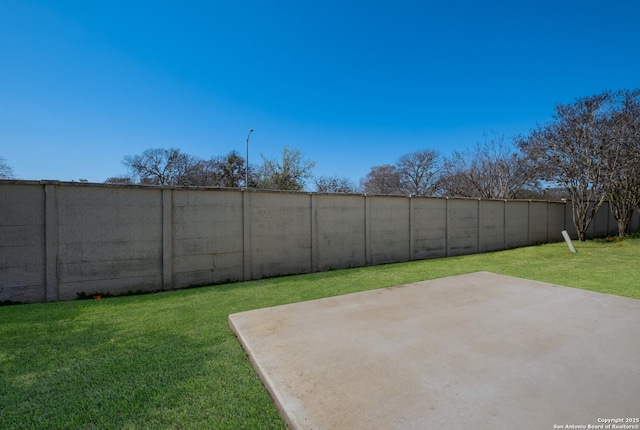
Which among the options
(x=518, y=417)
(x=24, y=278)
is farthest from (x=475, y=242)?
(x=24, y=278)

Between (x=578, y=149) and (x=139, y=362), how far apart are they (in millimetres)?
15018

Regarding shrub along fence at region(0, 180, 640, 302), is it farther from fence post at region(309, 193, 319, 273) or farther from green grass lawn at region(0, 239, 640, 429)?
green grass lawn at region(0, 239, 640, 429)

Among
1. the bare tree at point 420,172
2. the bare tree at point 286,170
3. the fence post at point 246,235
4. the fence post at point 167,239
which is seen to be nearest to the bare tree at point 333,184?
the bare tree at point 286,170

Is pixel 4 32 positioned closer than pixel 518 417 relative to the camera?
No

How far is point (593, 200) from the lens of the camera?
11875 mm

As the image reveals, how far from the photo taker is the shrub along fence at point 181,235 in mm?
4156

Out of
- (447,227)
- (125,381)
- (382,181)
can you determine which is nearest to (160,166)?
(382,181)

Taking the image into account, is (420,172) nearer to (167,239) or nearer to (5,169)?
(167,239)

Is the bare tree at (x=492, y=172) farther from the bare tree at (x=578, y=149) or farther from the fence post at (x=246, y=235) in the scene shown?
the fence post at (x=246, y=235)

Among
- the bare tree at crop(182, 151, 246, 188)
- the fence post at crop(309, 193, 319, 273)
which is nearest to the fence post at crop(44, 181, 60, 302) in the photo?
the fence post at crop(309, 193, 319, 273)

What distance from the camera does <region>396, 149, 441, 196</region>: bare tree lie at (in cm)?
2608

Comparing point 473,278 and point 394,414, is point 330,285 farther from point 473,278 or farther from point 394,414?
point 394,414

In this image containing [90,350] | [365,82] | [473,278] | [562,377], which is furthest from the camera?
[365,82]

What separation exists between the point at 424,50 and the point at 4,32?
36.3 ft
